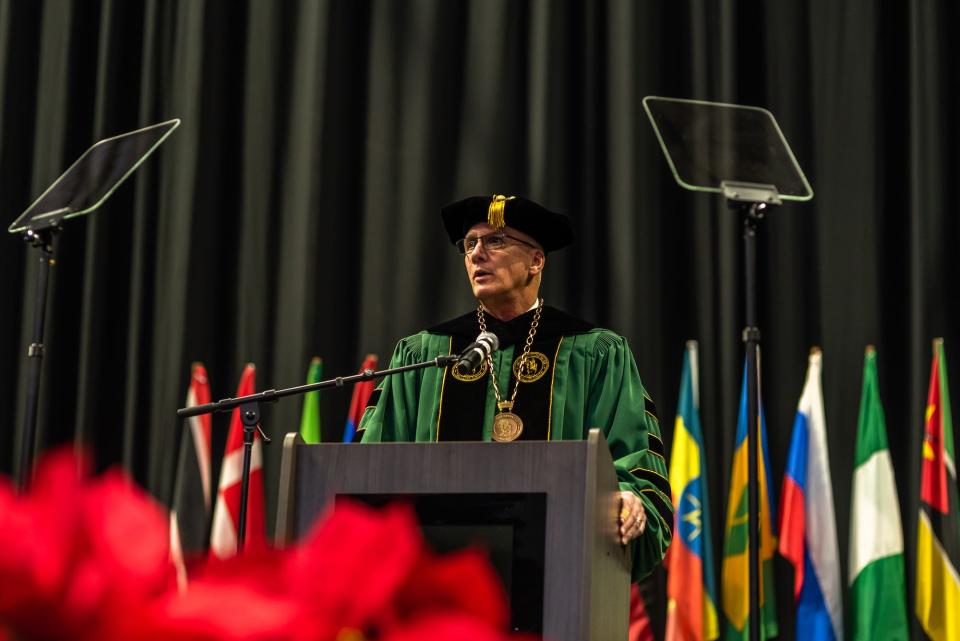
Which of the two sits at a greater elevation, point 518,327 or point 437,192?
point 437,192

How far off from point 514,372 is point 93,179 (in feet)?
6.31

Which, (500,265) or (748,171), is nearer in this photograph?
(500,265)

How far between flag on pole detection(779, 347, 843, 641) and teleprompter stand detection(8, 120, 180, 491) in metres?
2.78

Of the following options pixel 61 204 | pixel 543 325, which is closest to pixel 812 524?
pixel 543 325

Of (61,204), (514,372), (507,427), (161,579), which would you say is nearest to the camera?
(161,579)

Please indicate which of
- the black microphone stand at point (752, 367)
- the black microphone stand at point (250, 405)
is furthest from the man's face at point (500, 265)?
the black microphone stand at point (250, 405)

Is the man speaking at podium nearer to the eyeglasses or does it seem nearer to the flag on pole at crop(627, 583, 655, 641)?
the eyeglasses

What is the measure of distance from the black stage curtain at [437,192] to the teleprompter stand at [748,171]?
1.45 meters

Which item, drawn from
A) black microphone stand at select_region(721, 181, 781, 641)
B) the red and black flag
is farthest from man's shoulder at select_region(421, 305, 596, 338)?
the red and black flag

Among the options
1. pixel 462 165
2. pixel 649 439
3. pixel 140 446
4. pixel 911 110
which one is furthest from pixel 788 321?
pixel 140 446

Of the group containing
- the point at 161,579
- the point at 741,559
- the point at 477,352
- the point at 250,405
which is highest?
the point at 477,352

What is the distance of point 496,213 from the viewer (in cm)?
384

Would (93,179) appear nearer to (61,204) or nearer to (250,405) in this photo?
(61,204)

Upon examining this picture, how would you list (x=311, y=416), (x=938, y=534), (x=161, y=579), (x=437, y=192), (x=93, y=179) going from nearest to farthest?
(x=161, y=579) < (x=93, y=179) < (x=938, y=534) < (x=311, y=416) < (x=437, y=192)
